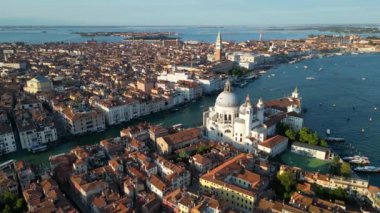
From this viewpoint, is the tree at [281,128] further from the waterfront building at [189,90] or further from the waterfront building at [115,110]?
the waterfront building at [189,90]

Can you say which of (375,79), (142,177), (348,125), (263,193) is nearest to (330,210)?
(263,193)

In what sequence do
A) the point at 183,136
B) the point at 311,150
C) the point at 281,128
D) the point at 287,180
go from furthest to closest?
the point at 281,128 → the point at 183,136 → the point at 311,150 → the point at 287,180

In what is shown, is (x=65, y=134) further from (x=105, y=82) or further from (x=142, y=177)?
(x=105, y=82)

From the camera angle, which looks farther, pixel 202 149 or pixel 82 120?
pixel 82 120

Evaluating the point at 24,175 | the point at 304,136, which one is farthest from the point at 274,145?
the point at 24,175

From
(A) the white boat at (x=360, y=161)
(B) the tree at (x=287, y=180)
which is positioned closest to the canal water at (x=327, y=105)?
(A) the white boat at (x=360, y=161)

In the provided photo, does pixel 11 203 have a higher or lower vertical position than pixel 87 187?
lower

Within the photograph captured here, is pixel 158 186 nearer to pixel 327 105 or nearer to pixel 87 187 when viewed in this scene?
pixel 87 187

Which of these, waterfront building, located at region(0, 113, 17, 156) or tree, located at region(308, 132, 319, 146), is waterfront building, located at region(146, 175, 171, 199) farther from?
waterfront building, located at region(0, 113, 17, 156)
